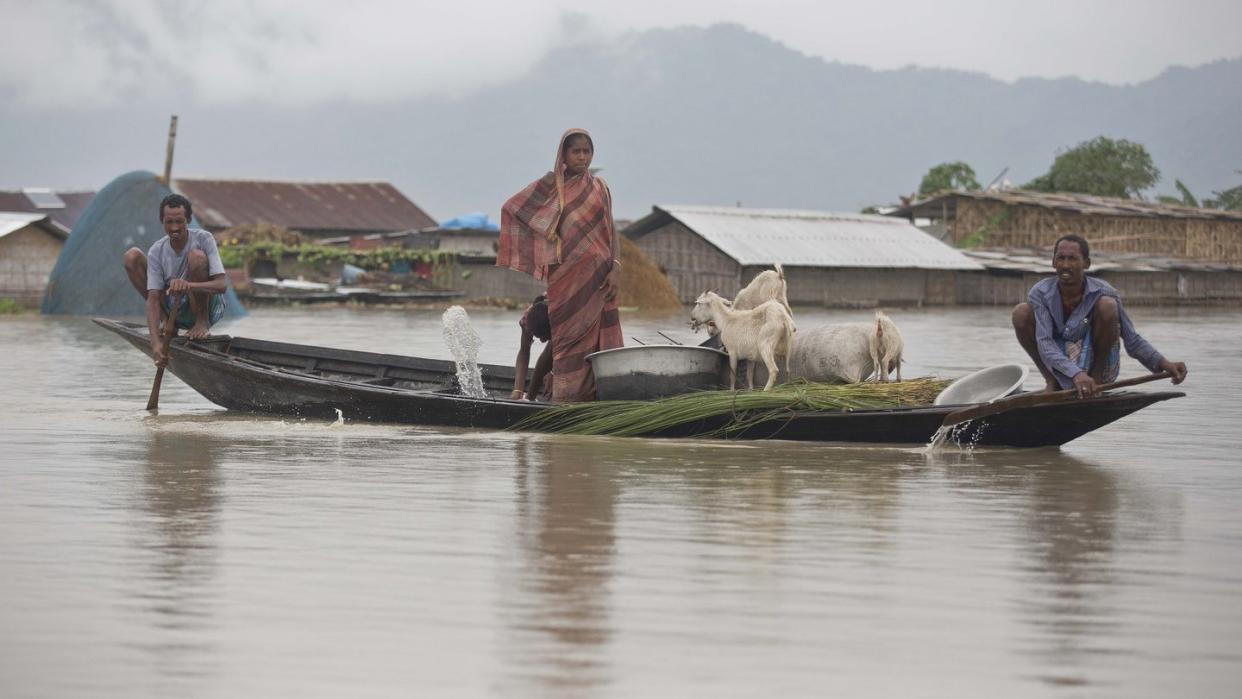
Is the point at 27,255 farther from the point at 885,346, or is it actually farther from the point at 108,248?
the point at 885,346

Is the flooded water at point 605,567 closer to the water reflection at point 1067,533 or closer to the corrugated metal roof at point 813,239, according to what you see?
the water reflection at point 1067,533

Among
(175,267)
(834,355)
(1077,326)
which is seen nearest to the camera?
(1077,326)

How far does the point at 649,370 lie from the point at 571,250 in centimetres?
74

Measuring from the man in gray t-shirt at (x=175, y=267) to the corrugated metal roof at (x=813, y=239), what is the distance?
22894 millimetres

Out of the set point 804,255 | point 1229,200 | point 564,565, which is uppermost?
point 1229,200

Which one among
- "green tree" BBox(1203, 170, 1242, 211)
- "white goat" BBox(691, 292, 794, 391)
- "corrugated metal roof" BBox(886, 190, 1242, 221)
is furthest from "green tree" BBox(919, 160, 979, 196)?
"white goat" BBox(691, 292, 794, 391)

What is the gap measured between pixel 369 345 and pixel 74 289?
30.5ft

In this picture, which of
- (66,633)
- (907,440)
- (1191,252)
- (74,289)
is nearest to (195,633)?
(66,633)

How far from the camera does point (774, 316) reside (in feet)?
26.1

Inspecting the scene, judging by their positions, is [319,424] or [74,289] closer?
[319,424]

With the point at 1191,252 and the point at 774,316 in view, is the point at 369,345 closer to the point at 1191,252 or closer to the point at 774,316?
the point at 774,316

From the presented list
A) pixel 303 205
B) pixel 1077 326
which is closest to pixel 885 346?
pixel 1077 326

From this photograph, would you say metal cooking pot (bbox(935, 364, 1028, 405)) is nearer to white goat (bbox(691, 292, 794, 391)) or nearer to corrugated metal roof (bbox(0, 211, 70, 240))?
white goat (bbox(691, 292, 794, 391))

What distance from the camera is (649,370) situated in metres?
8.03
